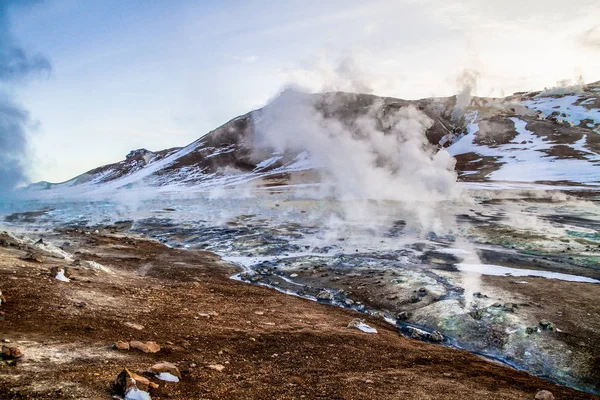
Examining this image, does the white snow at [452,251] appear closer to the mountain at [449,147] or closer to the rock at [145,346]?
the rock at [145,346]

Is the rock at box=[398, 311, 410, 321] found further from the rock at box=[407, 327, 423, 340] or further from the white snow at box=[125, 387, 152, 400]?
the white snow at box=[125, 387, 152, 400]

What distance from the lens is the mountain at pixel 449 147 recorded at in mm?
90750

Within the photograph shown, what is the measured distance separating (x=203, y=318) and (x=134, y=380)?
5361 mm

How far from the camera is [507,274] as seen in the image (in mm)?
17906

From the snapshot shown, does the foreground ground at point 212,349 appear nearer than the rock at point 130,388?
No

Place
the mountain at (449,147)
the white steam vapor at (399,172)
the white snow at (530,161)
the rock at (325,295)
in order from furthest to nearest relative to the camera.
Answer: the mountain at (449,147) → the white snow at (530,161) → the white steam vapor at (399,172) → the rock at (325,295)

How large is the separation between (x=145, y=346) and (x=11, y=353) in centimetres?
234

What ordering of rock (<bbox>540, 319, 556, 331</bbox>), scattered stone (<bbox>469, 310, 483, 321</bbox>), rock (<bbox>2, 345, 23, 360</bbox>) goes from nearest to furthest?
rock (<bbox>2, 345, 23, 360</bbox>) → rock (<bbox>540, 319, 556, 331</bbox>) → scattered stone (<bbox>469, 310, 483, 321</bbox>)

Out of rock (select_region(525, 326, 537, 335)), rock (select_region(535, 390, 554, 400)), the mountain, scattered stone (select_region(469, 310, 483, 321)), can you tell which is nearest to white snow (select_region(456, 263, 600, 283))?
scattered stone (select_region(469, 310, 483, 321))

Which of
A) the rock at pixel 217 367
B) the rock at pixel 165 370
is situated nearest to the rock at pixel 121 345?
the rock at pixel 165 370

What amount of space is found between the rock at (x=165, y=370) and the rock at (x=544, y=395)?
743cm

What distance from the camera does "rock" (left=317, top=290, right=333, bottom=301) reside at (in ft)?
52.4

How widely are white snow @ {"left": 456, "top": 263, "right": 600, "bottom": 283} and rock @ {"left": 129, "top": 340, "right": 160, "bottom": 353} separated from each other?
15544 mm

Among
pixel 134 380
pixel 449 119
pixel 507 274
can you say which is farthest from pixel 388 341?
pixel 449 119
